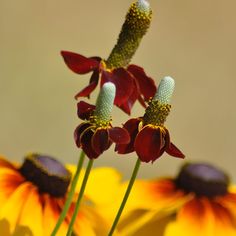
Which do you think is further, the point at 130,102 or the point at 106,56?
the point at 106,56

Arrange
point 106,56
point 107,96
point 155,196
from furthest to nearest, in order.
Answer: point 106,56 < point 155,196 < point 107,96

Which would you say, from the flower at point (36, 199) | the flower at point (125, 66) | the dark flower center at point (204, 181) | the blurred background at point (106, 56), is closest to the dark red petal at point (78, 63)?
the flower at point (125, 66)

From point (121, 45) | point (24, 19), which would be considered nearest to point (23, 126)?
point (24, 19)

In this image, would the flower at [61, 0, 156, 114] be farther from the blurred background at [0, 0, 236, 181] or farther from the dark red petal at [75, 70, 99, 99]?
the blurred background at [0, 0, 236, 181]

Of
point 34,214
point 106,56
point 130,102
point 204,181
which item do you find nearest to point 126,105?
point 130,102

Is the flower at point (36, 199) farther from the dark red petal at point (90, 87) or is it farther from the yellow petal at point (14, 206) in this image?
the dark red petal at point (90, 87)

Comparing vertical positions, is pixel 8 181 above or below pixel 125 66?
below

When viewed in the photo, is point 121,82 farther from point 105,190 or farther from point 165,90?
point 105,190

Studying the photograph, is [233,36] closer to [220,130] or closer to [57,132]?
[220,130]

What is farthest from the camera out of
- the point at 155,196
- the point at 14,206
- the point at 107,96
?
the point at 155,196

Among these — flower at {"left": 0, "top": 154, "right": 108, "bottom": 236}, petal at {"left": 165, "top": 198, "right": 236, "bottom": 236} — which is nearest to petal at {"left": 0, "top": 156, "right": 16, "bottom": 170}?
flower at {"left": 0, "top": 154, "right": 108, "bottom": 236}
